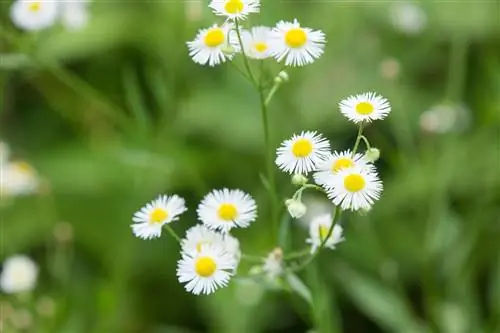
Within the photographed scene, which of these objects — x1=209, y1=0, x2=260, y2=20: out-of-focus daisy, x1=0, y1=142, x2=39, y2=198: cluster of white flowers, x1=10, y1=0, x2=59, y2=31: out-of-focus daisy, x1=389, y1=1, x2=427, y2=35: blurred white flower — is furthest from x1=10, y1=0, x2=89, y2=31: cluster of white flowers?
x1=389, y1=1, x2=427, y2=35: blurred white flower

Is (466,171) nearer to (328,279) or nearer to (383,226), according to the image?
(383,226)

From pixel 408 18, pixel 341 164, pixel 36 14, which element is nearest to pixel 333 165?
pixel 341 164

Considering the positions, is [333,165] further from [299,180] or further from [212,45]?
[212,45]

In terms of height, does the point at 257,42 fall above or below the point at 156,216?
above

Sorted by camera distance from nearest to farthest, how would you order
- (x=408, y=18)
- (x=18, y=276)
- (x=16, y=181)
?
(x=18, y=276)
(x=16, y=181)
(x=408, y=18)

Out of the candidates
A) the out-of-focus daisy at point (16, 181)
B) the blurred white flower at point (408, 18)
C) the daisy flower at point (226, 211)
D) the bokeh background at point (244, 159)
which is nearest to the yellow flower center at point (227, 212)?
the daisy flower at point (226, 211)

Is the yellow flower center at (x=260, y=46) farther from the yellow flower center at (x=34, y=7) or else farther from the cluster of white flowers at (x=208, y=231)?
the yellow flower center at (x=34, y=7)

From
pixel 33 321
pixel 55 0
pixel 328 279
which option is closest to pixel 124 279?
pixel 33 321
